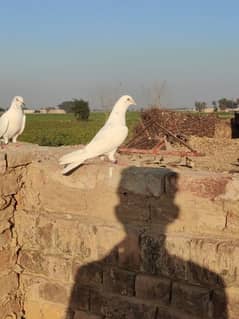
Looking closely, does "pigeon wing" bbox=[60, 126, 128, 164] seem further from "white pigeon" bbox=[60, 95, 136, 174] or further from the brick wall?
the brick wall

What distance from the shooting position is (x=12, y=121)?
693cm

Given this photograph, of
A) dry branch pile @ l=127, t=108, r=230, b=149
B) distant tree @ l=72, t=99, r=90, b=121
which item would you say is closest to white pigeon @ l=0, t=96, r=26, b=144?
dry branch pile @ l=127, t=108, r=230, b=149

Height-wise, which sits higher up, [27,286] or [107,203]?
[107,203]

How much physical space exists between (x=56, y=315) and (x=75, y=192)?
1.11 metres

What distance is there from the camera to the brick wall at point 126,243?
11.1 ft

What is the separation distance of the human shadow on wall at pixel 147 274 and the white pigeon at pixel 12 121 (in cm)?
343

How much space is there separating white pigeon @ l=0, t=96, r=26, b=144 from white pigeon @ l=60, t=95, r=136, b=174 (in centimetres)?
221

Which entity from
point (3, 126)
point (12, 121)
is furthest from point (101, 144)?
point (12, 121)

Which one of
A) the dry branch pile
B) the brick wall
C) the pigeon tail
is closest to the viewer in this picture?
the brick wall

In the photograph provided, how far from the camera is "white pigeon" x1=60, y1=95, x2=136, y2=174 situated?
13.2 ft

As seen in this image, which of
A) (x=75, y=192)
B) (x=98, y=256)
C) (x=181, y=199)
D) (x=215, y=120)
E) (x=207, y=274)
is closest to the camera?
(x=207, y=274)

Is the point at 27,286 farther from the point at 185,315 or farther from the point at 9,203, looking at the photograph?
the point at 185,315

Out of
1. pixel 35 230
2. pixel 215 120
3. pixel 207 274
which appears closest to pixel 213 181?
pixel 207 274

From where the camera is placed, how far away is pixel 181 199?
359cm
